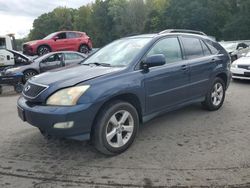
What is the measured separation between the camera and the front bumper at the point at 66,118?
4023 mm

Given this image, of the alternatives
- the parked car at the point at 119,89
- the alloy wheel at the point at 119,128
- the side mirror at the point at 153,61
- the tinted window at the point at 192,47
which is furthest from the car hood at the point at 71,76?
the tinted window at the point at 192,47

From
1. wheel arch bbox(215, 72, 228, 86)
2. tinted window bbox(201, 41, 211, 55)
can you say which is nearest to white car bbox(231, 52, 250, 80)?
wheel arch bbox(215, 72, 228, 86)

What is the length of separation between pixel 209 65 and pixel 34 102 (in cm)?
348

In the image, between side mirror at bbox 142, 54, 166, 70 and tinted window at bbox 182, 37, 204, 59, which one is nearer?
side mirror at bbox 142, 54, 166, 70

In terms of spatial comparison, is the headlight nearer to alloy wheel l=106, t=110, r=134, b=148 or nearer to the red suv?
alloy wheel l=106, t=110, r=134, b=148

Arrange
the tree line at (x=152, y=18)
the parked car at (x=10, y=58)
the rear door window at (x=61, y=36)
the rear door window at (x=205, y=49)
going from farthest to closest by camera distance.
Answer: the tree line at (x=152, y=18) < the rear door window at (x=61, y=36) < the parked car at (x=10, y=58) < the rear door window at (x=205, y=49)

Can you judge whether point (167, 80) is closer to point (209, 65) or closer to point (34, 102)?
point (209, 65)

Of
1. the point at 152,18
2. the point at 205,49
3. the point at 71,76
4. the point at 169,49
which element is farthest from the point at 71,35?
the point at 152,18

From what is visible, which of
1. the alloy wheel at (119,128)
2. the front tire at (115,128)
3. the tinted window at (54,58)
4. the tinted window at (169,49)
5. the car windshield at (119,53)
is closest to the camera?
the front tire at (115,128)

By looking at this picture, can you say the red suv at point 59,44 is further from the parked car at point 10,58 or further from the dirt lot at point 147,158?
the dirt lot at point 147,158

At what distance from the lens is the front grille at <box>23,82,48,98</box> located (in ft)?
14.2

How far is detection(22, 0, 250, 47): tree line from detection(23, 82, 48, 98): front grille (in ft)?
155

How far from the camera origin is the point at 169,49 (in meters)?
5.52

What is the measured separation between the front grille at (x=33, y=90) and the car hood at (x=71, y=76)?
0.07 meters
